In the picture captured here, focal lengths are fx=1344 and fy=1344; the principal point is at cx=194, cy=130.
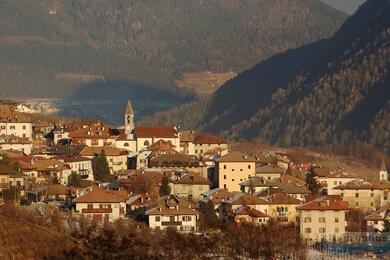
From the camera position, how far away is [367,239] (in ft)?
280

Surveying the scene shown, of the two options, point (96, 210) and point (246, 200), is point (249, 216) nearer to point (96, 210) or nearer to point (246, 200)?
point (246, 200)

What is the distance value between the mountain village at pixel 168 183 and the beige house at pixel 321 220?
0.07 meters

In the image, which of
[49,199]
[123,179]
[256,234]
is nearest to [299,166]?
[123,179]

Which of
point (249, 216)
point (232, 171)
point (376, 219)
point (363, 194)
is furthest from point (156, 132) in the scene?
point (249, 216)

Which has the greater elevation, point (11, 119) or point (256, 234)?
point (11, 119)

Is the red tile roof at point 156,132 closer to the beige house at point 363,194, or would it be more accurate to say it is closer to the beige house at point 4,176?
the beige house at point 363,194

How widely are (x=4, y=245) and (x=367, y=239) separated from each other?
2641 cm

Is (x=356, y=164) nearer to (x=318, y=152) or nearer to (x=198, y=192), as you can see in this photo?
(x=318, y=152)

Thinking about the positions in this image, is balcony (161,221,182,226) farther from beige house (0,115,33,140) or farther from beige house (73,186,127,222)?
beige house (0,115,33,140)

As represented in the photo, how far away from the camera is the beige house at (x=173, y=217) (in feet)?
278

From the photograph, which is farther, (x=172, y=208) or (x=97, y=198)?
(x=97, y=198)

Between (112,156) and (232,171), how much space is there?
52.4 ft

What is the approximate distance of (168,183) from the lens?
326 feet

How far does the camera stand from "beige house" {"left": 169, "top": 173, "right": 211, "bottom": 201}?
330 feet
